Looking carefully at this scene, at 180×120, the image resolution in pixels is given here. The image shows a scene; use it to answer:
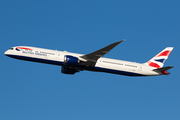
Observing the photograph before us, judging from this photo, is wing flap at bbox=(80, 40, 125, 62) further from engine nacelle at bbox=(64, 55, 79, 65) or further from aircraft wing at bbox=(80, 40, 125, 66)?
engine nacelle at bbox=(64, 55, 79, 65)

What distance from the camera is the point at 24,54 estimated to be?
50188 mm

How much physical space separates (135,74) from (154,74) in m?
4.06

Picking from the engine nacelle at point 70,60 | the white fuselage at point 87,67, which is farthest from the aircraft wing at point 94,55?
the engine nacelle at point 70,60

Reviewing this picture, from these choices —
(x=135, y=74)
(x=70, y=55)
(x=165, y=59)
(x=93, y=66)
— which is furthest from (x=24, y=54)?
(x=165, y=59)

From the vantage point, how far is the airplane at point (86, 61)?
163 feet

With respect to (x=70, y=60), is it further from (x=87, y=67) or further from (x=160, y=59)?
(x=160, y=59)

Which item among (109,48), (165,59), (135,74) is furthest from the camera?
(165,59)

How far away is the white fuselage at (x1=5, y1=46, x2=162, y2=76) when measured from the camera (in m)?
50.0

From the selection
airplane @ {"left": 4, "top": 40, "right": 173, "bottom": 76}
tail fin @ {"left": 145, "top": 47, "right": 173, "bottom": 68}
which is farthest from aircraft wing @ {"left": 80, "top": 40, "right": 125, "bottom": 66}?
tail fin @ {"left": 145, "top": 47, "right": 173, "bottom": 68}

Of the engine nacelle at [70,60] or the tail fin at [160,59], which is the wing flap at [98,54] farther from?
the tail fin at [160,59]

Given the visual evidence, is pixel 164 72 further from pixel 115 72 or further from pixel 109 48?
pixel 109 48

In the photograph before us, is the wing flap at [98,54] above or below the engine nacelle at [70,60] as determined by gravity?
above

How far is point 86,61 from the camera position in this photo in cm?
5034

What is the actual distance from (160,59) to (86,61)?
17.5 m
